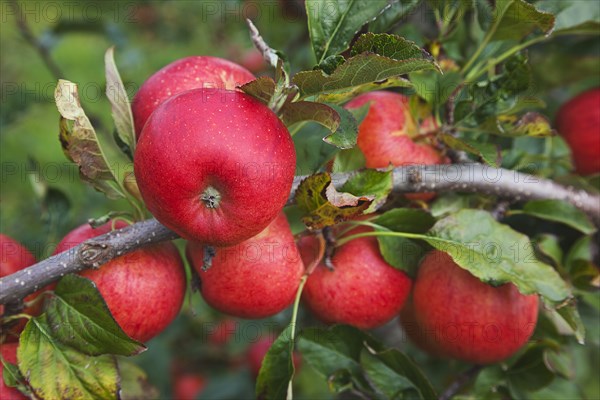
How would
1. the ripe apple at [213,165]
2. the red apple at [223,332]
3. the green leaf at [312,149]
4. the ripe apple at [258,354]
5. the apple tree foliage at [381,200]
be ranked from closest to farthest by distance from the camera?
the ripe apple at [213,165] < the apple tree foliage at [381,200] < the green leaf at [312,149] < the ripe apple at [258,354] < the red apple at [223,332]

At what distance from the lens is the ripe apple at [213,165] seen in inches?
38.0

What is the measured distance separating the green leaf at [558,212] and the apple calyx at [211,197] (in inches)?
31.0

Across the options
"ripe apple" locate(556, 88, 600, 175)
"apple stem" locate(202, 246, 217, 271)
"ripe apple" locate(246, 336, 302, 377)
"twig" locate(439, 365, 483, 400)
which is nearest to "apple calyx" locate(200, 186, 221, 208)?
"apple stem" locate(202, 246, 217, 271)

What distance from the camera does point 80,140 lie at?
1.15 metres

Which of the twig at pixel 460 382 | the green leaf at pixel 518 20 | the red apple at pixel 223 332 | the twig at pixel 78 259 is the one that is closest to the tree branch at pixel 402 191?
the twig at pixel 78 259

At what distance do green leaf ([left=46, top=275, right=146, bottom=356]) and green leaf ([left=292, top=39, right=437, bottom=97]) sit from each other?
53cm

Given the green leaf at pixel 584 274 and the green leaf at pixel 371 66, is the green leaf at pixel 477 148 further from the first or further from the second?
the green leaf at pixel 584 274

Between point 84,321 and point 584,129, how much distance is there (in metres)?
1.39

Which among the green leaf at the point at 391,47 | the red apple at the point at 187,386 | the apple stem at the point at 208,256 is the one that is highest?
the green leaf at the point at 391,47

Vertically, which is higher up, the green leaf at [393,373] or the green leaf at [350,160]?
the green leaf at [350,160]

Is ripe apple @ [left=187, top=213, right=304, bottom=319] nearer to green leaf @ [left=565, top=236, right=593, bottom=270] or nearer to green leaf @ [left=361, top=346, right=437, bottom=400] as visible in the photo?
green leaf @ [left=361, top=346, right=437, bottom=400]

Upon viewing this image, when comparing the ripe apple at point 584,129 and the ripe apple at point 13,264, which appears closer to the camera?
the ripe apple at point 13,264

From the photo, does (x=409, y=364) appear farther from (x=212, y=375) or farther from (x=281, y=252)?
(x=212, y=375)

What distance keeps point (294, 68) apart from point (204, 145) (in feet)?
5.35
